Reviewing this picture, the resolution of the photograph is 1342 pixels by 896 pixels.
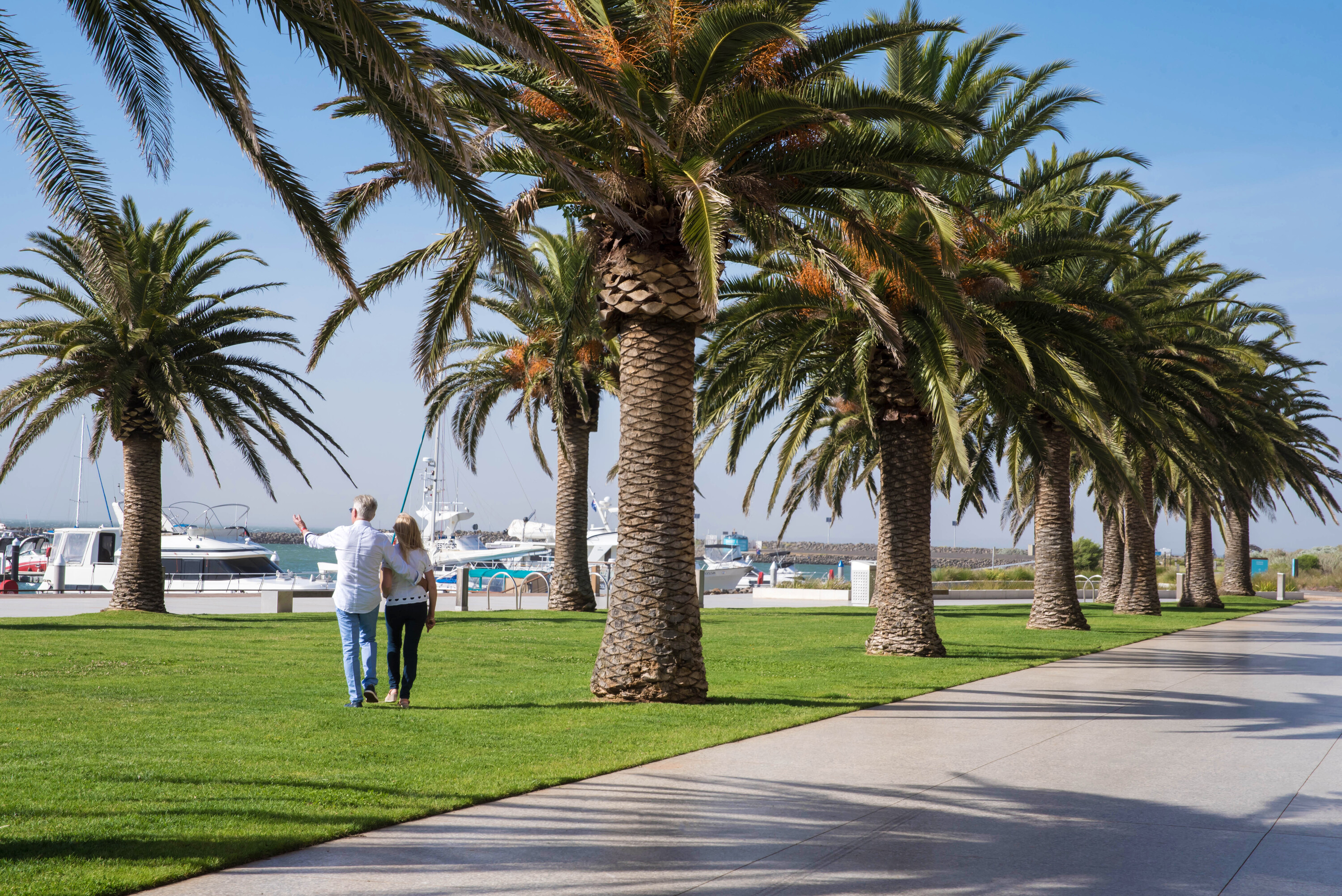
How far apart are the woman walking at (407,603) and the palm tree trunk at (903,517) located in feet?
25.7

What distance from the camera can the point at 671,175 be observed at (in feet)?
32.5

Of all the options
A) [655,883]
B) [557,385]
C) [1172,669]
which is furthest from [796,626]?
[655,883]

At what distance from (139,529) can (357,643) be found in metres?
13.9

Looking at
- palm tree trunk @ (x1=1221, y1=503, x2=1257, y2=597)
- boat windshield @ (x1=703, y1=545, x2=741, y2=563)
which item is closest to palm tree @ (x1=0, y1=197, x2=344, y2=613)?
palm tree trunk @ (x1=1221, y1=503, x2=1257, y2=597)

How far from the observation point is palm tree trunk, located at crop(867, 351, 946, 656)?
15125 mm

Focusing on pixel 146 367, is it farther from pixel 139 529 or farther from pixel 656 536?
pixel 656 536

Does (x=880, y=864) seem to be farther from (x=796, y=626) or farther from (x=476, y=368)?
(x=476, y=368)

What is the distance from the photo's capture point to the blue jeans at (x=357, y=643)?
29.2 ft

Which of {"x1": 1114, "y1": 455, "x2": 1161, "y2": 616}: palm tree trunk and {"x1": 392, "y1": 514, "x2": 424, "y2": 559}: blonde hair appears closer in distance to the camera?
{"x1": 392, "y1": 514, "x2": 424, "y2": 559}: blonde hair

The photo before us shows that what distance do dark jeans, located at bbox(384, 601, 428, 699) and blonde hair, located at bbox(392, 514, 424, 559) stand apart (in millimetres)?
474

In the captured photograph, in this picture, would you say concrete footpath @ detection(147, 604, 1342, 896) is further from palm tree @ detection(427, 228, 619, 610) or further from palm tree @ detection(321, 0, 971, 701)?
palm tree @ detection(427, 228, 619, 610)

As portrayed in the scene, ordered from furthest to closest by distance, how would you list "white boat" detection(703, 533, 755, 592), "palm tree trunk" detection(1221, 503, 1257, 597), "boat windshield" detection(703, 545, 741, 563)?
"boat windshield" detection(703, 545, 741, 563), "white boat" detection(703, 533, 755, 592), "palm tree trunk" detection(1221, 503, 1257, 597)

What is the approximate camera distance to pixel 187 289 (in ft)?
68.8

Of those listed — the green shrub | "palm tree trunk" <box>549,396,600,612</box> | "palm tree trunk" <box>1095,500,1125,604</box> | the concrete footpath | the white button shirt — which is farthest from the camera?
the green shrub
